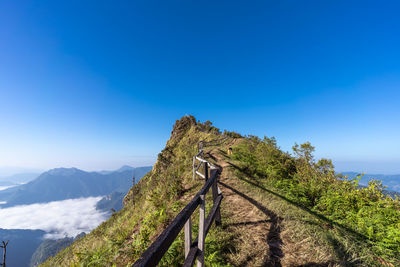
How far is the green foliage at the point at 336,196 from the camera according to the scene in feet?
14.6

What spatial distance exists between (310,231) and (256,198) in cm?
256

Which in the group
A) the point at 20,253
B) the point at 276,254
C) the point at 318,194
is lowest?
the point at 20,253

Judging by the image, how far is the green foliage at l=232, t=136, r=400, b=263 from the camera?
4.46 meters

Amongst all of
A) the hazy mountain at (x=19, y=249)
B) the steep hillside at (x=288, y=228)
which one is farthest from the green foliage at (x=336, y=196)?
the hazy mountain at (x=19, y=249)

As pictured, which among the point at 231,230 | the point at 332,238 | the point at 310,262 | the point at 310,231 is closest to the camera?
the point at 310,262

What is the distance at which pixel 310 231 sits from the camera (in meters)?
4.53

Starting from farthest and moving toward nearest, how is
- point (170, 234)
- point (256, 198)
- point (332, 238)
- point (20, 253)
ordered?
point (20, 253) < point (256, 198) < point (332, 238) < point (170, 234)

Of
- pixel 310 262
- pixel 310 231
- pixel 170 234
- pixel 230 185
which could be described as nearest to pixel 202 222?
pixel 170 234

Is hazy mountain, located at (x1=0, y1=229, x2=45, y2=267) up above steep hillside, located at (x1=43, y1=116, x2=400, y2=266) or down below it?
below

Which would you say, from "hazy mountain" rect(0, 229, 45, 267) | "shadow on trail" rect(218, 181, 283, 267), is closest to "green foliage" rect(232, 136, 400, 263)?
"shadow on trail" rect(218, 181, 283, 267)

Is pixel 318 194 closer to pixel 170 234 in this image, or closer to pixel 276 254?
pixel 276 254

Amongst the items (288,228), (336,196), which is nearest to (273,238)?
(288,228)

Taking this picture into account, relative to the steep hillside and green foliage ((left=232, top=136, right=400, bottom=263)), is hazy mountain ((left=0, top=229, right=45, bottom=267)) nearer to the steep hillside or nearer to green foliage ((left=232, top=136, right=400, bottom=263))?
the steep hillside

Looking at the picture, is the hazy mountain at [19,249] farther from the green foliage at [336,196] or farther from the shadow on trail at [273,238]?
the shadow on trail at [273,238]
